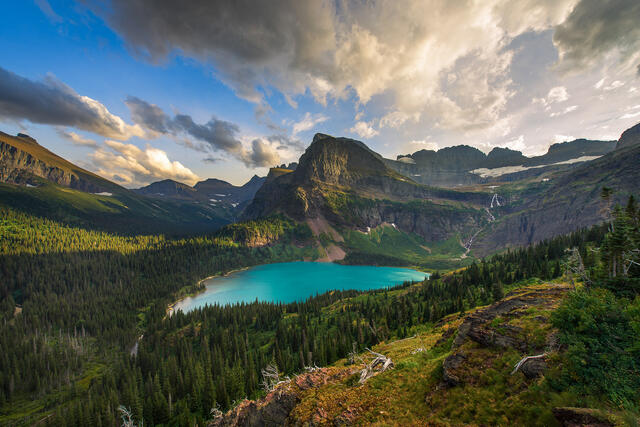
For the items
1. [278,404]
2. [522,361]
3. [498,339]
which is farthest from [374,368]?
[522,361]

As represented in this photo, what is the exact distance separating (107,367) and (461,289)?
403ft

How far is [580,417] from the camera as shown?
767 cm

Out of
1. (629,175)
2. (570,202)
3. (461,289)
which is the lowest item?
(461,289)

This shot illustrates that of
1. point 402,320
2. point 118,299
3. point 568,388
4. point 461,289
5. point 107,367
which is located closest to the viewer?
point 568,388

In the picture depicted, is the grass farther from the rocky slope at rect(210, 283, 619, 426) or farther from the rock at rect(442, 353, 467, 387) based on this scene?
the rock at rect(442, 353, 467, 387)

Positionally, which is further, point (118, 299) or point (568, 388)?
point (118, 299)

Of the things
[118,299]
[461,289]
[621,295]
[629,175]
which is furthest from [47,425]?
[629,175]

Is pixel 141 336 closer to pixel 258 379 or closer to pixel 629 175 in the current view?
pixel 258 379

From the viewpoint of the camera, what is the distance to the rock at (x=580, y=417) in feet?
23.6

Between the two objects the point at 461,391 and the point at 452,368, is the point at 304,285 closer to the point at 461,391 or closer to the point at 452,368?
the point at 452,368

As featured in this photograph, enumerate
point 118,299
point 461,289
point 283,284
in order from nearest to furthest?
point 461,289
point 118,299
point 283,284

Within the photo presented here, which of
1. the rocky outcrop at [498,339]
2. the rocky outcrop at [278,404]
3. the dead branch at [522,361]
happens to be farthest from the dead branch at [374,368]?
the dead branch at [522,361]

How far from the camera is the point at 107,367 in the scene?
8400 centimetres

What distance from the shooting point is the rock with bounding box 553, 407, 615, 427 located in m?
7.21
